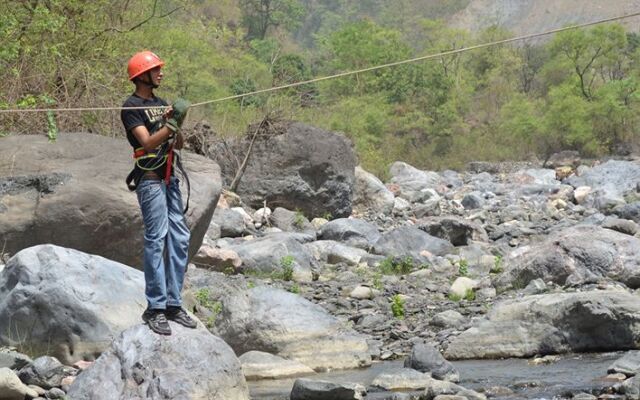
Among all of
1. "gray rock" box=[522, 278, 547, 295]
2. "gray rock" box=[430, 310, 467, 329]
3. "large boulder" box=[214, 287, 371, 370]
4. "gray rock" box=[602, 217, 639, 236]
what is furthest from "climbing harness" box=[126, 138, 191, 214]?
"gray rock" box=[602, 217, 639, 236]

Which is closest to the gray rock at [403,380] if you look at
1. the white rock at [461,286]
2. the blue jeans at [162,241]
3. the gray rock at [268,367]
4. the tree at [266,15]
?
the gray rock at [268,367]

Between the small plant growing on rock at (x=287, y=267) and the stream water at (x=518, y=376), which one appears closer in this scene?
the stream water at (x=518, y=376)

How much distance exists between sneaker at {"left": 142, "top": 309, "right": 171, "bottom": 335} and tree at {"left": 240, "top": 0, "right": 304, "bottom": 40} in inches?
2864

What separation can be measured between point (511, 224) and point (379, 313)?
890 cm

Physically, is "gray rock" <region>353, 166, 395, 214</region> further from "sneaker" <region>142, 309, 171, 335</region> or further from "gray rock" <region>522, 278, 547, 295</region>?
"sneaker" <region>142, 309, 171, 335</region>

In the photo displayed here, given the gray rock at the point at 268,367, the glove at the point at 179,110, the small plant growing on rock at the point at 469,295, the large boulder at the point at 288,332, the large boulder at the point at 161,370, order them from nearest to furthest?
the glove at the point at 179,110 → the large boulder at the point at 161,370 → the gray rock at the point at 268,367 → the large boulder at the point at 288,332 → the small plant growing on rock at the point at 469,295

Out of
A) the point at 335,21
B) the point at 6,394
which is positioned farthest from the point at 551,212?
the point at 335,21

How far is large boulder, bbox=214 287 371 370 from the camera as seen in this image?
31.0 feet

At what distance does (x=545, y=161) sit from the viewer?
44.7 meters

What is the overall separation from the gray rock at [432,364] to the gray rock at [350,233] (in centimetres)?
A: 887

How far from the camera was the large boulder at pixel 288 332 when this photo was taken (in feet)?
31.0

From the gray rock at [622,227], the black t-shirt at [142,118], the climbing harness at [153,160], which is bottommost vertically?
the gray rock at [622,227]

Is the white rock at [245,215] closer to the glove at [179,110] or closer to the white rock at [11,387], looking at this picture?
the white rock at [11,387]

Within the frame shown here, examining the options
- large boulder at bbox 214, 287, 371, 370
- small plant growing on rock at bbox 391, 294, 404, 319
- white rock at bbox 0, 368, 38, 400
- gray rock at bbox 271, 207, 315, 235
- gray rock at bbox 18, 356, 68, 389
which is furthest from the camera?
gray rock at bbox 271, 207, 315, 235
